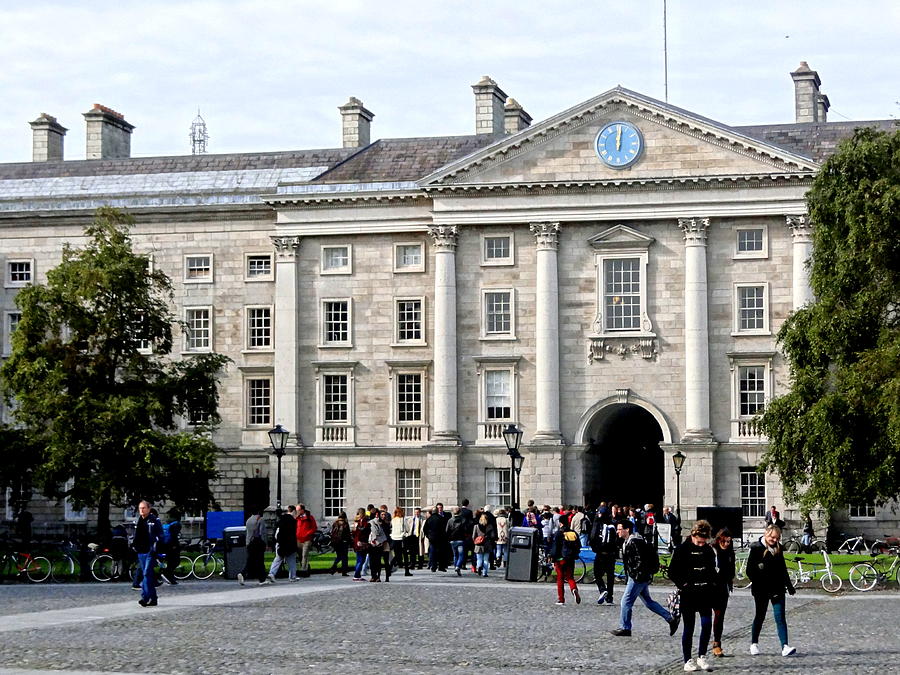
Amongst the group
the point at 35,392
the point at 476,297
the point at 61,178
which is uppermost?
the point at 61,178

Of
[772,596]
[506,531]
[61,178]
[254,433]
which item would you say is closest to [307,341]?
[254,433]

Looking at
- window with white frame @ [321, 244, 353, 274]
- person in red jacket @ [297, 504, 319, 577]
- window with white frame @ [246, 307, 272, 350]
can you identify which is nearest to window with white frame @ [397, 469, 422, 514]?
window with white frame @ [246, 307, 272, 350]

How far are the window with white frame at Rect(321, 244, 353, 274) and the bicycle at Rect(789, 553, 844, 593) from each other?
87.7 ft

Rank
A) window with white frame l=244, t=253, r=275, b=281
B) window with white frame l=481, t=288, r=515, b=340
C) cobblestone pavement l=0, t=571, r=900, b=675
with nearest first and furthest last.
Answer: cobblestone pavement l=0, t=571, r=900, b=675, window with white frame l=481, t=288, r=515, b=340, window with white frame l=244, t=253, r=275, b=281

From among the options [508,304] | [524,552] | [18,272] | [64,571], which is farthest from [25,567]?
[18,272]

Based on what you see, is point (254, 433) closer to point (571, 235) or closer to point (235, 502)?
point (235, 502)

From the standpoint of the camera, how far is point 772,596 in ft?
75.9

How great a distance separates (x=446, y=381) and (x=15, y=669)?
139 ft

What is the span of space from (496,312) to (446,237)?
3424 millimetres

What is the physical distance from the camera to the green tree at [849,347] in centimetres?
4097

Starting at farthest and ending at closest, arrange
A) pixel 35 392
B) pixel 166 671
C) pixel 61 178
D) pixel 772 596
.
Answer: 1. pixel 61 178
2. pixel 35 392
3. pixel 772 596
4. pixel 166 671

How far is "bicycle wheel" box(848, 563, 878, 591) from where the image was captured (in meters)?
37.2

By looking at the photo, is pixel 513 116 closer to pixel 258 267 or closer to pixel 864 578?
pixel 258 267

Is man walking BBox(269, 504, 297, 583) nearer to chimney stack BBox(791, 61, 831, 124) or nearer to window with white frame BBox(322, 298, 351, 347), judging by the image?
window with white frame BBox(322, 298, 351, 347)
